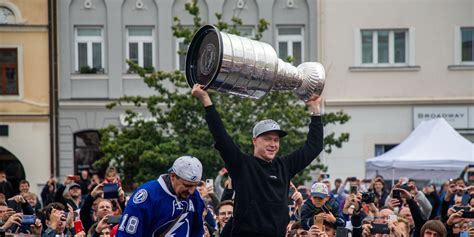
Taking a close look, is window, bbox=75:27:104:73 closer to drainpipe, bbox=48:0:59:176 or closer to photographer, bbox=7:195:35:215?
drainpipe, bbox=48:0:59:176

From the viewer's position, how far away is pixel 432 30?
108ft

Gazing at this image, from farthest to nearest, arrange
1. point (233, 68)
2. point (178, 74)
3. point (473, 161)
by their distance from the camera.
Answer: point (178, 74) → point (473, 161) → point (233, 68)

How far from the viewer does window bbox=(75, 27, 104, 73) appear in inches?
1302

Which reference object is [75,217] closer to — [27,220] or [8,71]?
[27,220]

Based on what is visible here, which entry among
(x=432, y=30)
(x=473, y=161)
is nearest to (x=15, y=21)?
(x=432, y=30)

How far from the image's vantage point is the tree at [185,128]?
25.0m

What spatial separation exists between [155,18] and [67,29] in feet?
8.29

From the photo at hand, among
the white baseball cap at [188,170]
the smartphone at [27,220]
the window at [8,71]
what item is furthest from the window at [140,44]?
the white baseball cap at [188,170]

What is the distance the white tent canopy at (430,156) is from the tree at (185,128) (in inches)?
93.4

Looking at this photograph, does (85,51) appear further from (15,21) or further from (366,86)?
(366,86)

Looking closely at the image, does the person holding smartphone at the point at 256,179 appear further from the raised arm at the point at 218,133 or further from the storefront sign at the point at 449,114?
the storefront sign at the point at 449,114

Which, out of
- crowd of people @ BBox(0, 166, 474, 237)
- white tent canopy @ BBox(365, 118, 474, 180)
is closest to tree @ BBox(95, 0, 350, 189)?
white tent canopy @ BBox(365, 118, 474, 180)

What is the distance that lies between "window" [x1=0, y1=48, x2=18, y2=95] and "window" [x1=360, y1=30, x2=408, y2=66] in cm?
996

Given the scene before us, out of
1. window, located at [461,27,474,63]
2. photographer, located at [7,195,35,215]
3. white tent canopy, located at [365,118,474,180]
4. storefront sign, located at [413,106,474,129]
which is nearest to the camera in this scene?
photographer, located at [7,195,35,215]
